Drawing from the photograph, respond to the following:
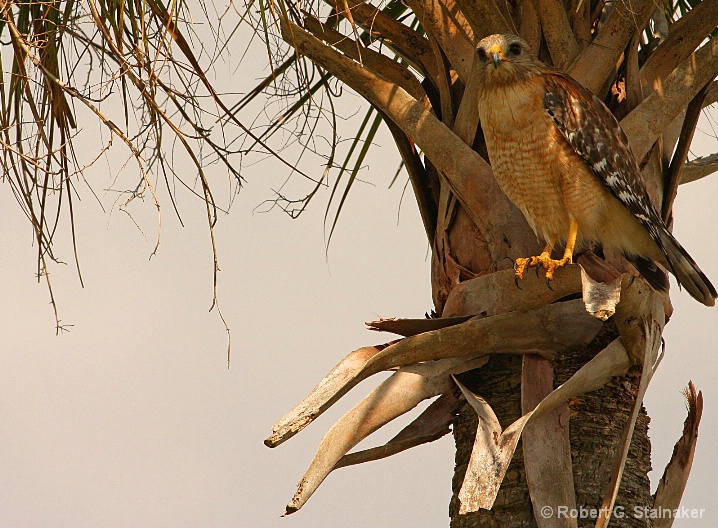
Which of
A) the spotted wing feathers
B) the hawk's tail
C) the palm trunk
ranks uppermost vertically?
the spotted wing feathers

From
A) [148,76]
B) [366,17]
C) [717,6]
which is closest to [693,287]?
[717,6]

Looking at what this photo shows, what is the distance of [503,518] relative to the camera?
9.32ft

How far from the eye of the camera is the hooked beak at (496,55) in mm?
3387

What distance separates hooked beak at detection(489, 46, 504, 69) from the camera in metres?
3.39

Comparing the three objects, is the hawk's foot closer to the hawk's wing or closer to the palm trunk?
the palm trunk

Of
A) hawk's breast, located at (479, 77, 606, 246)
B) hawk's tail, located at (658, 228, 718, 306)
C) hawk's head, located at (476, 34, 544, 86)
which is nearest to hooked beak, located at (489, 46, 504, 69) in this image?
hawk's head, located at (476, 34, 544, 86)

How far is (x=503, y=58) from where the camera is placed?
351 cm

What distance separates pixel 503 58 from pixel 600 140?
51cm

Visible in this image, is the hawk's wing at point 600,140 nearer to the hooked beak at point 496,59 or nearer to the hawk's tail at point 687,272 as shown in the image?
the hawk's tail at point 687,272

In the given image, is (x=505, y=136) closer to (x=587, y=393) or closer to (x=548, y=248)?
(x=548, y=248)

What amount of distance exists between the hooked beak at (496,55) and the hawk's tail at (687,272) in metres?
0.84

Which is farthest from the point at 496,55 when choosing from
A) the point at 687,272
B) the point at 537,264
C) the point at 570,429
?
the point at 570,429

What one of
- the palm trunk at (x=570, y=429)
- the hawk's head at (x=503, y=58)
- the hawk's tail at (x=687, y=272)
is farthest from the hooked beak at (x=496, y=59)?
the hawk's tail at (x=687, y=272)

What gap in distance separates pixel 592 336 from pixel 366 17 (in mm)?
1428
